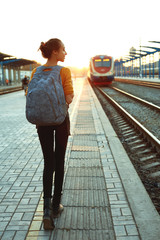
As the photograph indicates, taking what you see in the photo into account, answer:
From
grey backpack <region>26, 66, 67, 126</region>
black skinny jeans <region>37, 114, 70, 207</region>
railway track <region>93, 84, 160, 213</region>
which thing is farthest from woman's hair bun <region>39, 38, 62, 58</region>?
railway track <region>93, 84, 160, 213</region>

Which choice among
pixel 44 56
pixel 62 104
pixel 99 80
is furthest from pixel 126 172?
pixel 99 80

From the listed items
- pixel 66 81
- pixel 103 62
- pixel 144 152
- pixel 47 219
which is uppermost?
pixel 103 62

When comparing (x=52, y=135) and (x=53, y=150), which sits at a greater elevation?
(x=52, y=135)

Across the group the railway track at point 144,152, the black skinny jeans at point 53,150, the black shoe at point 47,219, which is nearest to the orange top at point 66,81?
the black skinny jeans at point 53,150

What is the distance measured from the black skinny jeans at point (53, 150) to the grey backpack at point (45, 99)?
0.12 metres

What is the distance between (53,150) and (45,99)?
1.78 ft

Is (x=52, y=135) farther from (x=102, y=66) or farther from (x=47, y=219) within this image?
(x=102, y=66)

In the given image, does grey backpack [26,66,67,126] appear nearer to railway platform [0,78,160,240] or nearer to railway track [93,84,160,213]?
railway platform [0,78,160,240]

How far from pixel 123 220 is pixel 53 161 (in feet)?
2.96

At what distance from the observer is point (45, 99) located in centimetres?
243

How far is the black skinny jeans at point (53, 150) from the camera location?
2.56 m

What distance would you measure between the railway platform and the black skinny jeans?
33 centimetres

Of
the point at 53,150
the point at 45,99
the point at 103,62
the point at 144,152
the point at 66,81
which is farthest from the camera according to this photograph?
the point at 103,62

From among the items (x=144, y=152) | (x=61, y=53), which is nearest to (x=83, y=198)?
(x=61, y=53)
